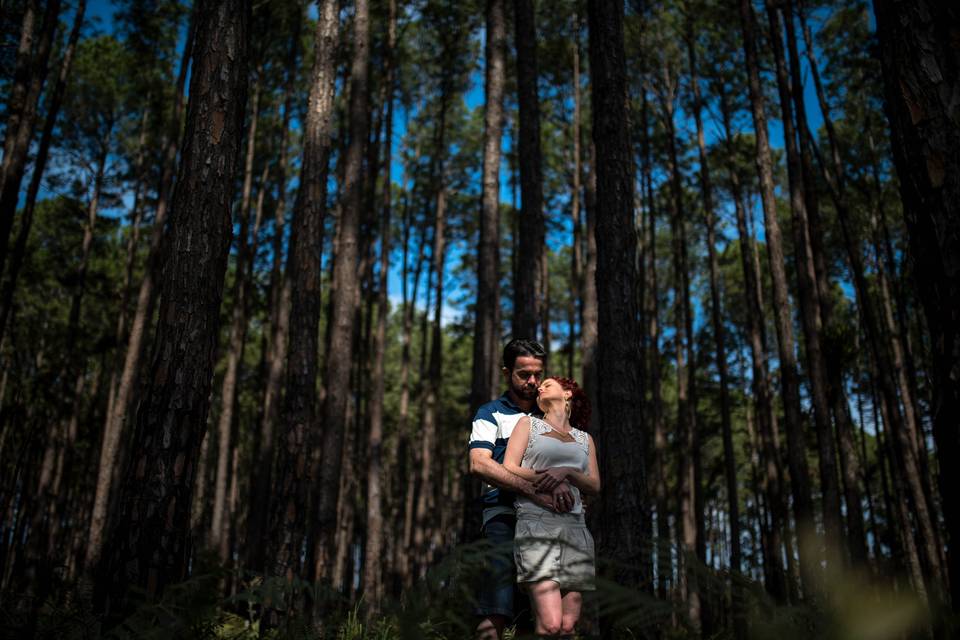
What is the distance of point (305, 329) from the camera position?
7.56 m

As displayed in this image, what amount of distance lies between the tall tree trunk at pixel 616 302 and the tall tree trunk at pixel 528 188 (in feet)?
10.9

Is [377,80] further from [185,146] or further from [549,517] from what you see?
[549,517]

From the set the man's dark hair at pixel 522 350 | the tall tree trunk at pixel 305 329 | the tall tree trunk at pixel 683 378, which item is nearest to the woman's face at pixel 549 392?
the man's dark hair at pixel 522 350

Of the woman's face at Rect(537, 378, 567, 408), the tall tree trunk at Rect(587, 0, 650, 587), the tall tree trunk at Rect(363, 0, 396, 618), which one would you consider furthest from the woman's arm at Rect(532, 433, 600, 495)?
the tall tree trunk at Rect(363, 0, 396, 618)

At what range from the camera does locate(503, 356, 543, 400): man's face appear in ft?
12.1

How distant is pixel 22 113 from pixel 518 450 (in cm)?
962

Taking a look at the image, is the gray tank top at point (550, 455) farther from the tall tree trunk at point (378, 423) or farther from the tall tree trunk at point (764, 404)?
the tall tree trunk at point (764, 404)

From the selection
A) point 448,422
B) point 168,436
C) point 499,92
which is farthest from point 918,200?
point 448,422

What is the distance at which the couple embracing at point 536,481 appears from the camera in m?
2.94

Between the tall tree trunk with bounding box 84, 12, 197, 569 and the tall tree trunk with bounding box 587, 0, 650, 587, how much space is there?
815 cm

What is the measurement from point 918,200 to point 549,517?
6.65 feet

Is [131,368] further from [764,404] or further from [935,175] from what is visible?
[764,404]

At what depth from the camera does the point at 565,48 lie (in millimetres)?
19781

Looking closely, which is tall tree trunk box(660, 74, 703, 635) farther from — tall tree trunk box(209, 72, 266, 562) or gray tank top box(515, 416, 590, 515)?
gray tank top box(515, 416, 590, 515)
